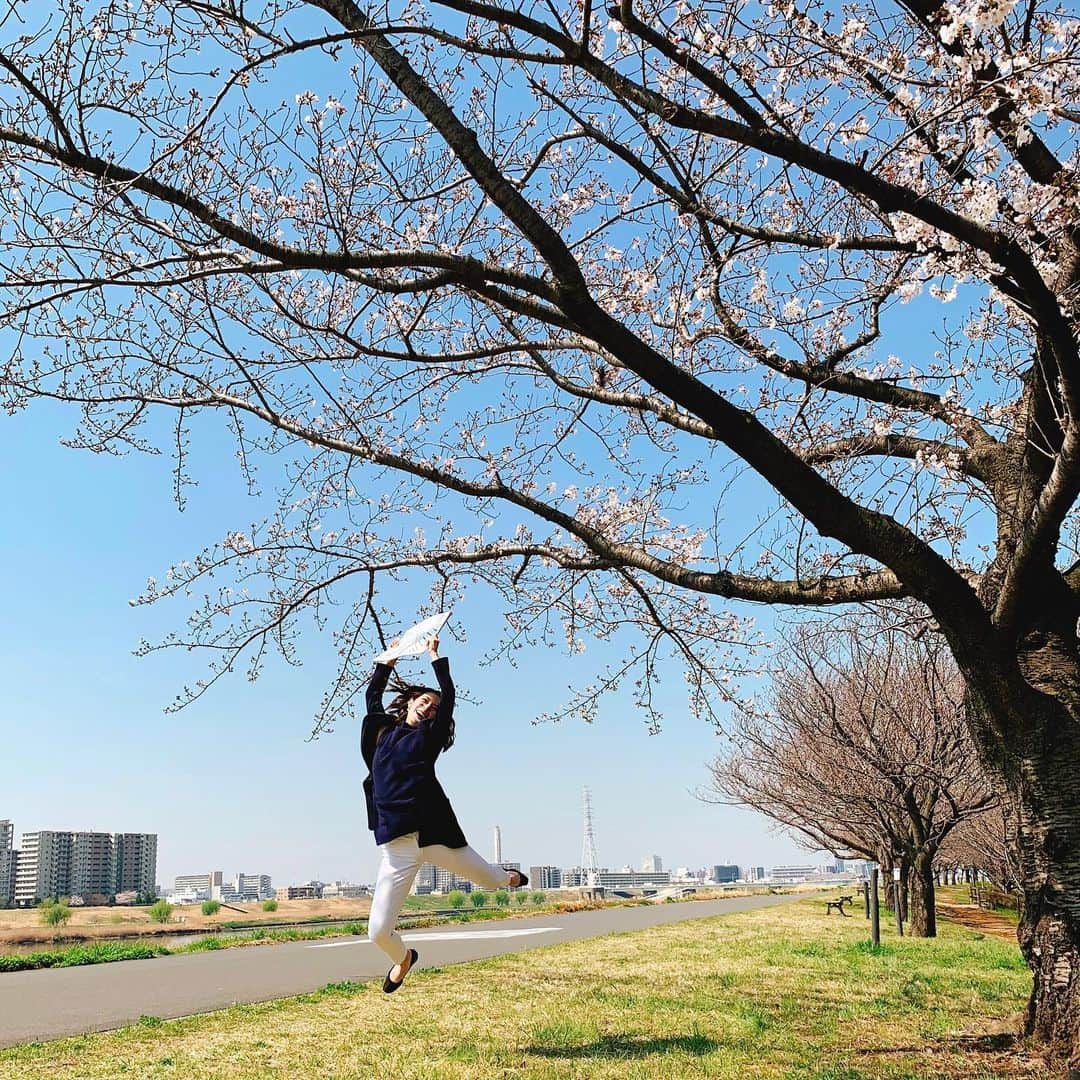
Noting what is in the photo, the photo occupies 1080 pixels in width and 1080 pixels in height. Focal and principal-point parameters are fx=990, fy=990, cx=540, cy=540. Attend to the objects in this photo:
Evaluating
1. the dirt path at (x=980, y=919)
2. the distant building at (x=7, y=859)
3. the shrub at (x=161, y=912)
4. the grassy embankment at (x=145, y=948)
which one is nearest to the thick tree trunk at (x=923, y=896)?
the dirt path at (x=980, y=919)

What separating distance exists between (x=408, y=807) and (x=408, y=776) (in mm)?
176

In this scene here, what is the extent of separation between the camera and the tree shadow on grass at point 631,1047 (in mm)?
6531

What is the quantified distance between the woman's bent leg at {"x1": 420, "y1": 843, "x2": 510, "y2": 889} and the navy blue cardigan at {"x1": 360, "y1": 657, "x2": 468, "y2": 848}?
6cm

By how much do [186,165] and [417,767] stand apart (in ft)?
12.1

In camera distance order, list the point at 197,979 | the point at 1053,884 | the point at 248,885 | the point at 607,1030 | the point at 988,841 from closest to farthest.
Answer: the point at 1053,884, the point at 607,1030, the point at 197,979, the point at 988,841, the point at 248,885

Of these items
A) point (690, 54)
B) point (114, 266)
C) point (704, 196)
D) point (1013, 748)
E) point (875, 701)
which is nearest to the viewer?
point (114, 266)

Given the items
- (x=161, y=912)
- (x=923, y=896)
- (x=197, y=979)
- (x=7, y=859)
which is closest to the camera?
(x=197, y=979)

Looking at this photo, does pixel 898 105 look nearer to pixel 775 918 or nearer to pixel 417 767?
pixel 417 767

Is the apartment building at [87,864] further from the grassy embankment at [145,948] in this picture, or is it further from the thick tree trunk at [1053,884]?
the thick tree trunk at [1053,884]

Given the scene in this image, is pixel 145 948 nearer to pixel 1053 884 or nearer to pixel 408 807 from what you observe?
pixel 408 807

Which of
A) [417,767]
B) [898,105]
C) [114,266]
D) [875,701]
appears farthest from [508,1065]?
[875,701]

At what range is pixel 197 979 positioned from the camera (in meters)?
12.5

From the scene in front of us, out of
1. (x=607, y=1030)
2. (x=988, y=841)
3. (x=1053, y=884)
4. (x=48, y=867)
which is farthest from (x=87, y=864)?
(x=1053, y=884)

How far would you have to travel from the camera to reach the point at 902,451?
8.08 meters
